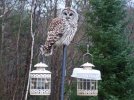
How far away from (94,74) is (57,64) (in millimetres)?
3176

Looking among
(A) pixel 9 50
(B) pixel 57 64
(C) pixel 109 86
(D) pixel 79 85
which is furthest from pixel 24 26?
(D) pixel 79 85

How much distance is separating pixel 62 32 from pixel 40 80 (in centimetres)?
44

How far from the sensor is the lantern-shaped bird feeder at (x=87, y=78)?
3018mm

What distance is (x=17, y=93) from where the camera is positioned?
6.14 metres

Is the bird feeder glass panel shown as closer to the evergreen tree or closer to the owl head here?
the owl head

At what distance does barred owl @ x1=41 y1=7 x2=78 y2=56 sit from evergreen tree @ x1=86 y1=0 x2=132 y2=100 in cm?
189

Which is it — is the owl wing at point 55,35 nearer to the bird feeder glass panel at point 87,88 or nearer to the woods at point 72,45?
the bird feeder glass panel at point 87,88

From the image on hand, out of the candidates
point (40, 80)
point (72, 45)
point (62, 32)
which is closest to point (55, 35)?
point (62, 32)

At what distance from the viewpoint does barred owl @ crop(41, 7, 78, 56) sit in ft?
9.71

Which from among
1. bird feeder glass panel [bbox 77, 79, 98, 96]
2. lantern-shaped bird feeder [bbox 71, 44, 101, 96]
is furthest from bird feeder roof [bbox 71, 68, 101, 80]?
bird feeder glass panel [bbox 77, 79, 98, 96]

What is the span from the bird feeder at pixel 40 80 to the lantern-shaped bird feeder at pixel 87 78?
10.1 inches

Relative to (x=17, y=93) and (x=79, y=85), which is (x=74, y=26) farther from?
(x=17, y=93)

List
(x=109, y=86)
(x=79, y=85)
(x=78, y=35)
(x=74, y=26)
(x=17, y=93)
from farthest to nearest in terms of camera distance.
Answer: (x=78, y=35), (x=17, y=93), (x=109, y=86), (x=79, y=85), (x=74, y=26)

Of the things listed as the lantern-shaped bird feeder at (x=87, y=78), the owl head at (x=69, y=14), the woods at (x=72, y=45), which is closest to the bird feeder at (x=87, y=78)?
the lantern-shaped bird feeder at (x=87, y=78)
